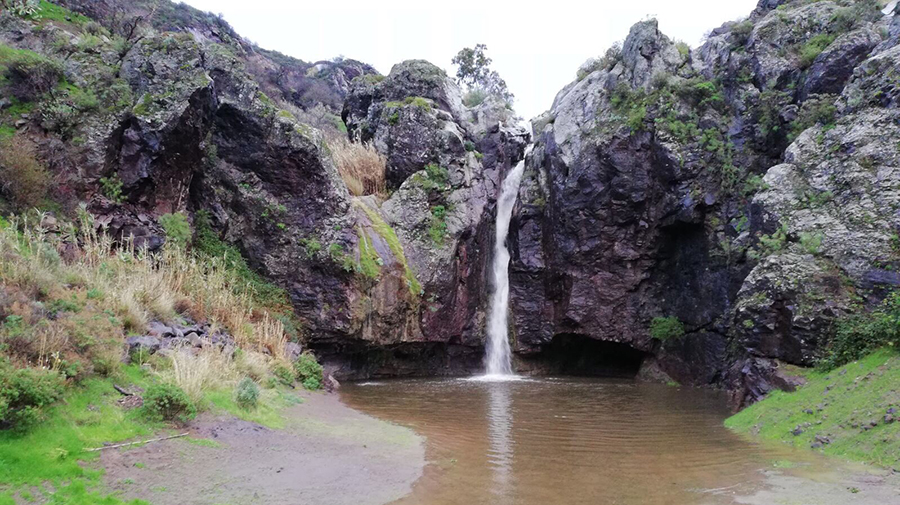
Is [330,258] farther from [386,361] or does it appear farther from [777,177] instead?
[777,177]

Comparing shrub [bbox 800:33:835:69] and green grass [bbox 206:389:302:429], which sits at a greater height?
shrub [bbox 800:33:835:69]

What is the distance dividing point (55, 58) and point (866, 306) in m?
20.6

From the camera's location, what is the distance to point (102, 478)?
206 inches

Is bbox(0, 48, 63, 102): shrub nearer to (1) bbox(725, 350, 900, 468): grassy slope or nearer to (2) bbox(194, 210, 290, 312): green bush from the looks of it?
(2) bbox(194, 210, 290, 312): green bush

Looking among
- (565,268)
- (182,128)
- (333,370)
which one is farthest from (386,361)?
(182,128)

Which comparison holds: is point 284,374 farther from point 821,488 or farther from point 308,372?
point 821,488

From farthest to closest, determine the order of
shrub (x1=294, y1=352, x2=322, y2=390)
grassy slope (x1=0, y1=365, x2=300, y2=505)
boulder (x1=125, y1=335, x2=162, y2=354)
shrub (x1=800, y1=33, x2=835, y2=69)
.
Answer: shrub (x1=800, y1=33, x2=835, y2=69), shrub (x1=294, y1=352, x2=322, y2=390), boulder (x1=125, y1=335, x2=162, y2=354), grassy slope (x1=0, y1=365, x2=300, y2=505)

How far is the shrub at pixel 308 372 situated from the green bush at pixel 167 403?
18.1 ft

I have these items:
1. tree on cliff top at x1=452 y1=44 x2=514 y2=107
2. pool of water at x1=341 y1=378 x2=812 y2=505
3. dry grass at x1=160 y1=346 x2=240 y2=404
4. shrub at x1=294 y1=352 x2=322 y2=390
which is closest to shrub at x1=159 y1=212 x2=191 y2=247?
shrub at x1=294 y1=352 x2=322 y2=390

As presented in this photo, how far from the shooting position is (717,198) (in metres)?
17.9

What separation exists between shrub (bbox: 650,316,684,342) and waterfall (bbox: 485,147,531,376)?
17.9 feet

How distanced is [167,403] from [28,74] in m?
12.3

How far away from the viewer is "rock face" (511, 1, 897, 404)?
11750 mm

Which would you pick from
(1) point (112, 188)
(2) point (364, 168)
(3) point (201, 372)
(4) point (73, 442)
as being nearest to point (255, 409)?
(3) point (201, 372)
